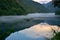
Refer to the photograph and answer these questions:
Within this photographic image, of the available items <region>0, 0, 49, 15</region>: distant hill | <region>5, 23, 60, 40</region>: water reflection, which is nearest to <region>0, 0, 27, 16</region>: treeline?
<region>0, 0, 49, 15</region>: distant hill

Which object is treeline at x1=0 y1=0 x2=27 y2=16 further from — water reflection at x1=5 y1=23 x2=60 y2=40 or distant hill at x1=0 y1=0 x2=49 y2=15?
water reflection at x1=5 y1=23 x2=60 y2=40

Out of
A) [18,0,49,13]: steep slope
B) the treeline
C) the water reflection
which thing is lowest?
the treeline

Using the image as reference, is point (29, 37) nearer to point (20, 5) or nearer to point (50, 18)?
point (50, 18)

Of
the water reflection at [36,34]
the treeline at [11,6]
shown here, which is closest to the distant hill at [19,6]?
the treeline at [11,6]

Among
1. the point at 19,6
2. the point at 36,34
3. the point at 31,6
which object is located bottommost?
the point at 19,6

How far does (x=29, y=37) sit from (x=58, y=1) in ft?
2.43

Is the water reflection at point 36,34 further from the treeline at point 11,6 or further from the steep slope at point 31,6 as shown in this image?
the treeline at point 11,6

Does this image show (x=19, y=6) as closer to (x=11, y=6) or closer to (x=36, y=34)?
(x=11, y=6)

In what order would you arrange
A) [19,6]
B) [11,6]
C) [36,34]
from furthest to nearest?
[19,6]
[11,6]
[36,34]

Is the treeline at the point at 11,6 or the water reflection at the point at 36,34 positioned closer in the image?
the water reflection at the point at 36,34

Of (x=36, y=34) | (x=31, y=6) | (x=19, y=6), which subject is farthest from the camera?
(x=19, y=6)

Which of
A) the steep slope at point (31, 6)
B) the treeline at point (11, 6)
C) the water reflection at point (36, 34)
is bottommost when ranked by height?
the treeline at point (11, 6)

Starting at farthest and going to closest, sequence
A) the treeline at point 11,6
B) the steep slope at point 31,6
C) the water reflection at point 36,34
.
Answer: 1. the treeline at point 11,6
2. the steep slope at point 31,6
3. the water reflection at point 36,34

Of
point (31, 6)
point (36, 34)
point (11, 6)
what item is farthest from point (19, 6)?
point (36, 34)
